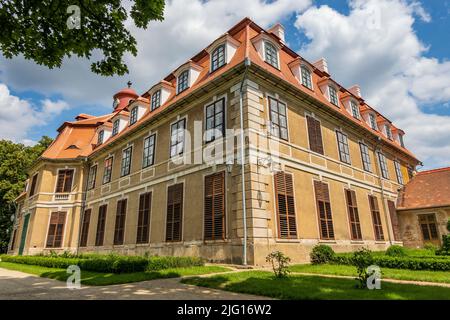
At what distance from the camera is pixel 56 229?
78.3ft

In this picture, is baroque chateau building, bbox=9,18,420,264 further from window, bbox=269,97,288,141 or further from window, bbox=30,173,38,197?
window, bbox=30,173,38,197

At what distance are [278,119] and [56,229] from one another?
20284mm

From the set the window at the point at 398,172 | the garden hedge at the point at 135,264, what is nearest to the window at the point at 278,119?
the garden hedge at the point at 135,264

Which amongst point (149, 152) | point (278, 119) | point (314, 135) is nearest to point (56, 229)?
point (149, 152)

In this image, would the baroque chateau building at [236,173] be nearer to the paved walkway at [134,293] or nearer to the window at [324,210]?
the window at [324,210]

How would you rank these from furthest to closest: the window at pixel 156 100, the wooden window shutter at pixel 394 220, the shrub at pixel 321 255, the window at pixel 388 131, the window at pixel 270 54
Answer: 1. the window at pixel 388 131
2. the wooden window shutter at pixel 394 220
3. the window at pixel 156 100
4. the window at pixel 270 54
5. the shrub at pixel 321 255

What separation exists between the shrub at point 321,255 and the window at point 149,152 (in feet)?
Result: 33.3

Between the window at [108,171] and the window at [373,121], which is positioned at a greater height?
the window at [373,121]

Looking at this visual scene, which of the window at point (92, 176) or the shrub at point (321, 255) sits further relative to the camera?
the window at point (92, 176)

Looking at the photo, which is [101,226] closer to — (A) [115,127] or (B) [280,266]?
(A) [115,127]

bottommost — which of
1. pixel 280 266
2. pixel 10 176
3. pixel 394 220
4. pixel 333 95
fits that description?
pixel 280 266

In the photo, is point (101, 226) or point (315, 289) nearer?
point (315, 289)

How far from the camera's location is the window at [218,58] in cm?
1506

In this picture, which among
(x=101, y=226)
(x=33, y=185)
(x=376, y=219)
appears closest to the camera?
(x=376, y=219)
